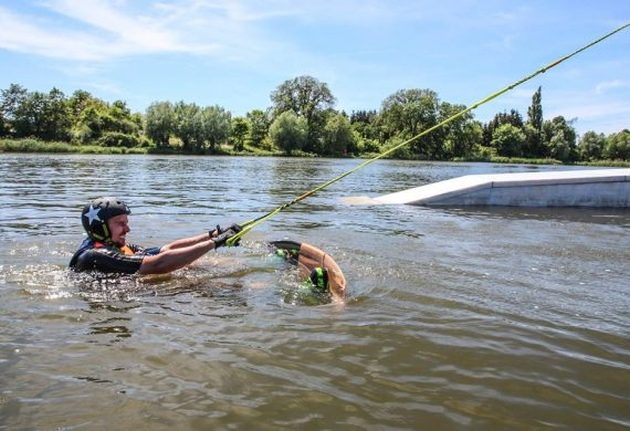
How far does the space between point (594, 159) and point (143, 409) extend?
532 feet

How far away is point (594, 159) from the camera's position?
145625 millimetres

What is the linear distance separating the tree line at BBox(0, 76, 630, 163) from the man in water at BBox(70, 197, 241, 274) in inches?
3465

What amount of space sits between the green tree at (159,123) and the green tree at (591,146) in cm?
10719

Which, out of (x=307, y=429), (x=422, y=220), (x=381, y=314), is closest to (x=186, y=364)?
(x=307, y=429)

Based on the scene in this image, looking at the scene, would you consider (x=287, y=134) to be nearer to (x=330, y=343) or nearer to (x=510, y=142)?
(x=510, y=142)

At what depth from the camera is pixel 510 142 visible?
452 feet

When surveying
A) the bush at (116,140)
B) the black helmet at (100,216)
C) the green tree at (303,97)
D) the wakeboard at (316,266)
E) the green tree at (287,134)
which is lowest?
the wakeboard at (316,266)

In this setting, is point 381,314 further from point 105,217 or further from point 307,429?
point 105,217

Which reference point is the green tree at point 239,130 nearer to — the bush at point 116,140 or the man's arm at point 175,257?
the bush at point 116,140

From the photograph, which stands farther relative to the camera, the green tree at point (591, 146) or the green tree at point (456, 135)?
the green tree at point (591, 146)

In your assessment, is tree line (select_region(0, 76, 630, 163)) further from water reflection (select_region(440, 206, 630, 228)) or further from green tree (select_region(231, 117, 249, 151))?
water reflection (select_region(440, 206, 630, 228))

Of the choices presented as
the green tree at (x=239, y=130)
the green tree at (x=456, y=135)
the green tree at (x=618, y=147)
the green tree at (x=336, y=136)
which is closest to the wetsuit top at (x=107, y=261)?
the green tree at (x=239, y=130)

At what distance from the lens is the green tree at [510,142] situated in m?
137

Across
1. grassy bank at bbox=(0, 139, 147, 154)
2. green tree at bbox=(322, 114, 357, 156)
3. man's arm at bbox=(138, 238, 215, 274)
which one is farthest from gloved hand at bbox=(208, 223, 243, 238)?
green tree at bbox=(322, 114, 357, 156)
